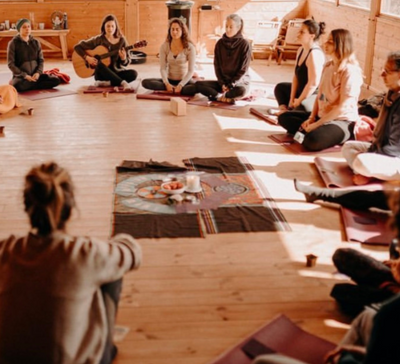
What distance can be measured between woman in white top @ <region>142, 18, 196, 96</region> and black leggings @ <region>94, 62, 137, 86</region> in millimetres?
351

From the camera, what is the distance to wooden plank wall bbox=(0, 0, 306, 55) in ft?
33.3

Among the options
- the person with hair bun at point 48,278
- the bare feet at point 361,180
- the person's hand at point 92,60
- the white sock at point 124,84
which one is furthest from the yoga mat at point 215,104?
the person with hair bun at point 48,278

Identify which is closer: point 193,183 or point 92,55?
point 193,183

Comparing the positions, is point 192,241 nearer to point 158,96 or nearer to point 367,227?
point 367,227

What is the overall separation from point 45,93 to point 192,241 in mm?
4285

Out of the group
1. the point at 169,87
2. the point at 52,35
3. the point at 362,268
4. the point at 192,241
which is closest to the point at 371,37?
the point at 169,87

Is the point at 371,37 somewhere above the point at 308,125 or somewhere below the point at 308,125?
above

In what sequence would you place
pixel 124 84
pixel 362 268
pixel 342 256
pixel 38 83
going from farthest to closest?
pixel 124 84
pixel 38 83
pixel 342 256
pixel 362 268

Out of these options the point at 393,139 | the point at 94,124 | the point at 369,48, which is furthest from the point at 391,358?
the point at 369,48

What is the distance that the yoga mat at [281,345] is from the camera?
2418 mm

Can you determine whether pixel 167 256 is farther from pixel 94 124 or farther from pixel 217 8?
pixel 217 8

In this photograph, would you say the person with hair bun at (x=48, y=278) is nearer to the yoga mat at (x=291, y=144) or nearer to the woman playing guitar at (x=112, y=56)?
the yoga mat at (x=291, y=144)

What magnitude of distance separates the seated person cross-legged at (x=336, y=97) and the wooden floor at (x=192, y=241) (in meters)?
0.17

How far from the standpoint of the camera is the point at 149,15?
33.7ft
